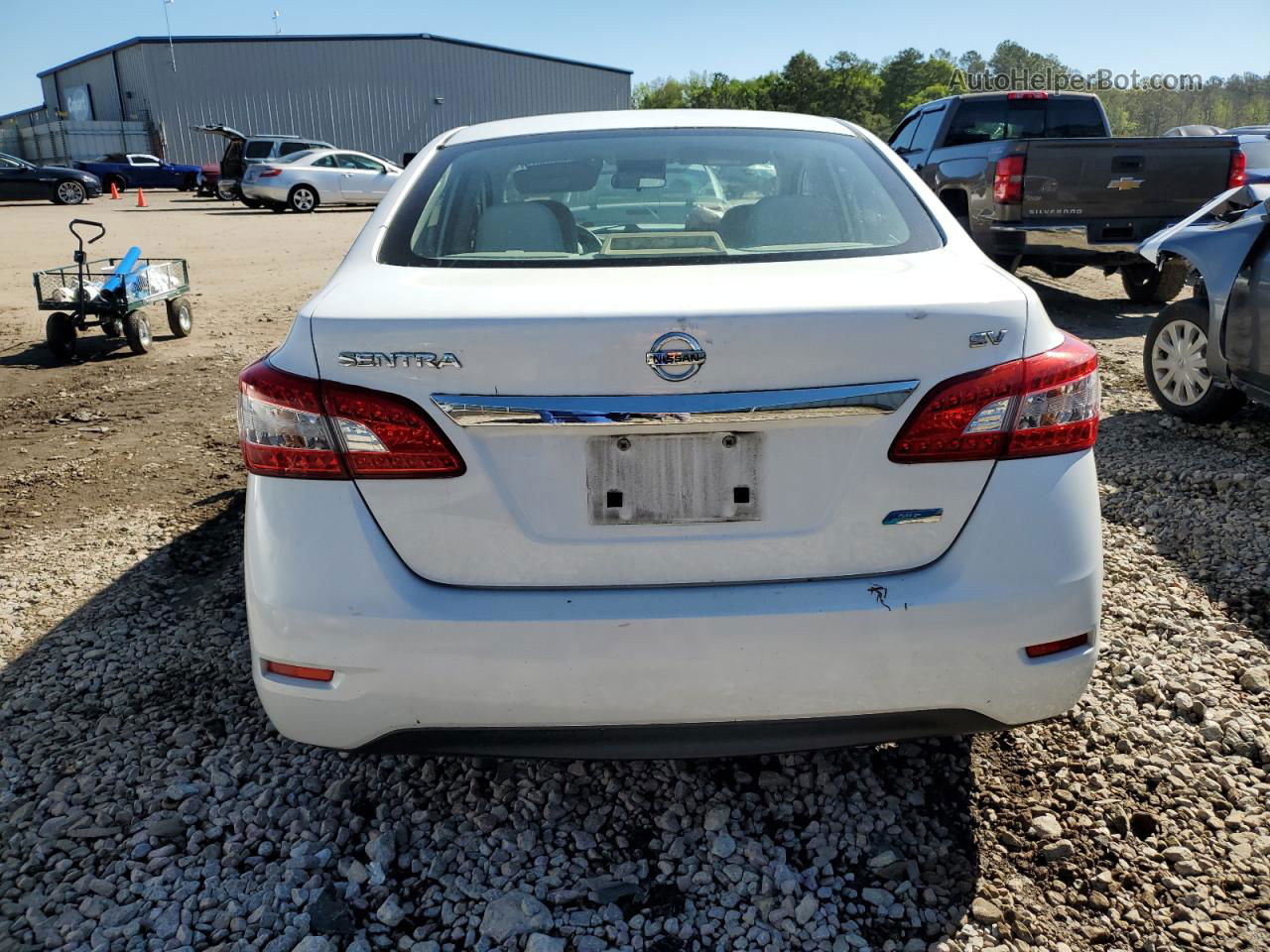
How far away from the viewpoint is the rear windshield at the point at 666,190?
8.04 ft

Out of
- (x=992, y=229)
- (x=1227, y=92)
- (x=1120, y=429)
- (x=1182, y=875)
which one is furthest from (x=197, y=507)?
(x=1227, y=92)

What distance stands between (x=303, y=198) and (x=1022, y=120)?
19440 millimetres

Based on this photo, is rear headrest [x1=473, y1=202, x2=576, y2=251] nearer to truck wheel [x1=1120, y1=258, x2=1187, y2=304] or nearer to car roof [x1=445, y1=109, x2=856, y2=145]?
car roof [x1=445, y1=109, x2=856, y2=145]

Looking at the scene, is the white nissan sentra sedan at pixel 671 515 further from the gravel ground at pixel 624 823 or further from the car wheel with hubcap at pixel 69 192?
the car wheel with hubcap at pixel 69 192

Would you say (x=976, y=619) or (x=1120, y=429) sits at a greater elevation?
(x=976, y=619)

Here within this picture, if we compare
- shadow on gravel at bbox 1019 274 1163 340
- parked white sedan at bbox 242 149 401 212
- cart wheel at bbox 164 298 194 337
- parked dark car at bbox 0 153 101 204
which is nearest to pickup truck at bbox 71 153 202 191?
parked dark car at bbox 0 153 101 204

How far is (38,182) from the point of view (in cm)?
2934

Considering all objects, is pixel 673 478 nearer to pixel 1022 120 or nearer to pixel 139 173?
pixel 1022 120

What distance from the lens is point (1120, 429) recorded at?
5.59 m

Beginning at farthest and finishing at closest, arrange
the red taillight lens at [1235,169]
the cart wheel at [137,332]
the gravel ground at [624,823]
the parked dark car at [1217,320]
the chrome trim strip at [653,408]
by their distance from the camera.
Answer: the red taillight lens at [1235,169], the cart wheel at [137,332], the parked dark car at [1217,320], the gravel ground at [624,823], the chrome trim strip at [653,408]

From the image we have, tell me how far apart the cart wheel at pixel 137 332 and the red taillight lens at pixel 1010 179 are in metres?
7.20

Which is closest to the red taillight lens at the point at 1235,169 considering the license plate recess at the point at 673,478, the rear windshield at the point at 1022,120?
the rear windshield at the point at 1022,120

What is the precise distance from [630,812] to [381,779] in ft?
2.18

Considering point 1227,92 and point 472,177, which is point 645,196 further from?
point 1227,92
